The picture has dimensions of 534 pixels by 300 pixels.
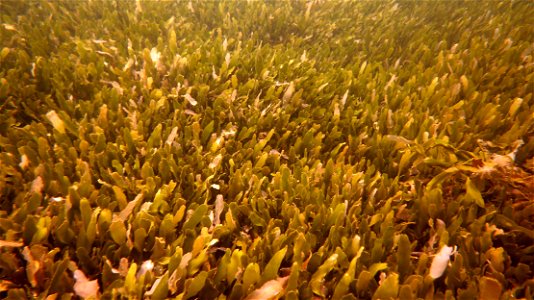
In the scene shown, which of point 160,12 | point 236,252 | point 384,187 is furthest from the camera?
point 160,12

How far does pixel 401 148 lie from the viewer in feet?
8.11

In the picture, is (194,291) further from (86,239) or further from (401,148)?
A: (401,148)

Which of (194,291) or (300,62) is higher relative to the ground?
(300,62)

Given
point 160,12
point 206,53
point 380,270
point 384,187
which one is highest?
point 160,12

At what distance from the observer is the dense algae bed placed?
1.66 meters

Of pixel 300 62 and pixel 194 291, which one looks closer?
pixel 194 291

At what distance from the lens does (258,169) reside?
2.35 m

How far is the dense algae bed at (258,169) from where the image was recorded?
166cm

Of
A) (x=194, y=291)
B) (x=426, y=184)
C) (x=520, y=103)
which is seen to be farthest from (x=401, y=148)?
(x=194, y=291)

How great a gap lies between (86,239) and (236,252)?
789 millimetres

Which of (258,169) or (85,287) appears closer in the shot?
(85,287)

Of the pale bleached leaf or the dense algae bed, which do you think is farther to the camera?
the dense algae bed

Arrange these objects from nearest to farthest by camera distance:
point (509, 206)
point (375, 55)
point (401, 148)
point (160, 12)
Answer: point (509, 206) → point (401, 148) → point (375, 55) → point (160, 12)

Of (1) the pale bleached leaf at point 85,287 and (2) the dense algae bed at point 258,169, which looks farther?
(2) the dense algae bed at point 258,169
